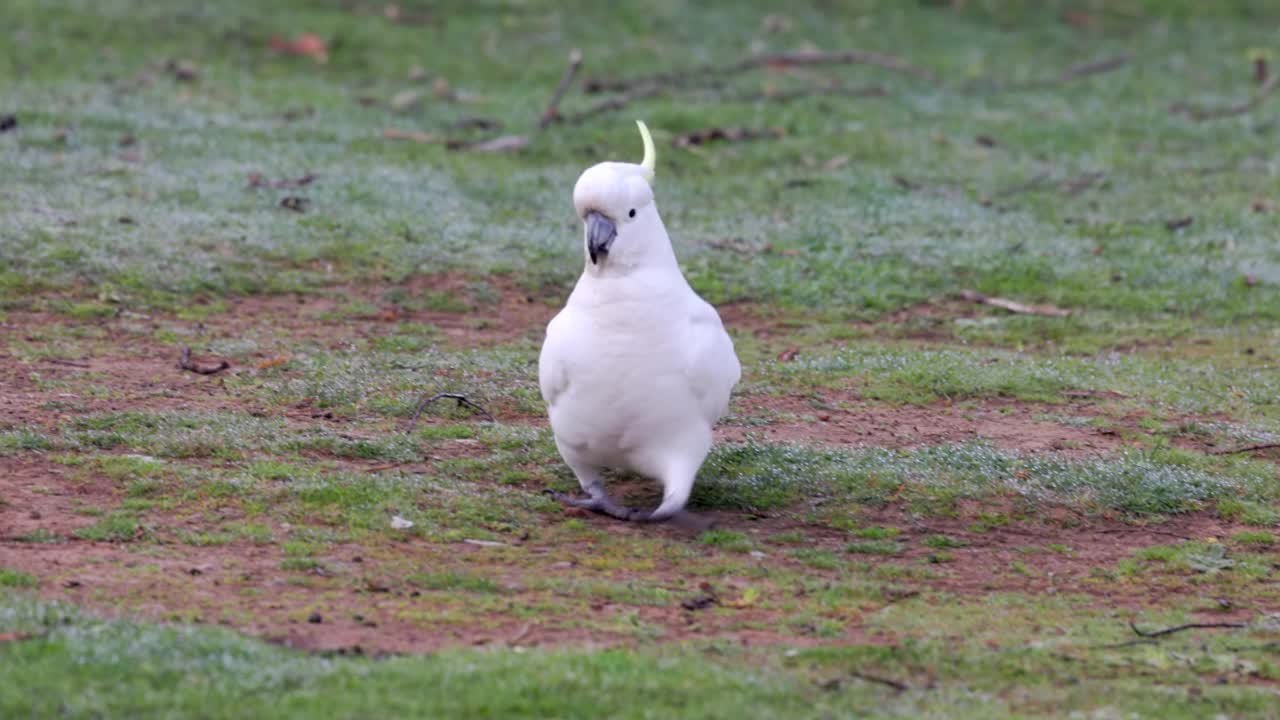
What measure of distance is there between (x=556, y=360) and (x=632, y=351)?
1.03 ft

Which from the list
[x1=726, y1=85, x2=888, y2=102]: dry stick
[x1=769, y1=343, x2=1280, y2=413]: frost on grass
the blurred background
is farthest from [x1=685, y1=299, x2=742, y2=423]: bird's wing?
[x1=726, y1=85, x2=888, y2=102]: dry stick

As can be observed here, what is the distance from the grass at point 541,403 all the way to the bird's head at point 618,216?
1.04 m

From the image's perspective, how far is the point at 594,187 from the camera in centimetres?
553

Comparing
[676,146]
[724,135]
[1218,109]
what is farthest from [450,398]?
[1218,109]

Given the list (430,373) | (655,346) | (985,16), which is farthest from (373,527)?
(985,16)

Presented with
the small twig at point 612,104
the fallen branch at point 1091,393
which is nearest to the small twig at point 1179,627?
the fallen branch at point 1091,393

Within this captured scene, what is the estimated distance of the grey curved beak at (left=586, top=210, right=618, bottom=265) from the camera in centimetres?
555

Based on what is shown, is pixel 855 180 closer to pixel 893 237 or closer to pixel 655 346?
pixel 893 237

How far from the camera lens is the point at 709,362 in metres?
5.77

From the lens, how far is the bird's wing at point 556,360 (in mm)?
5746

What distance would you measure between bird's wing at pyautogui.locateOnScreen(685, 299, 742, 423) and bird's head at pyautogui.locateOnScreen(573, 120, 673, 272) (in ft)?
1.07

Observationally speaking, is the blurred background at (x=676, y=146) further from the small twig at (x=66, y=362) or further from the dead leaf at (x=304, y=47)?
the small twig at (x=66, y=362)

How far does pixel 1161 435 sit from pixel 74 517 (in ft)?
15.8

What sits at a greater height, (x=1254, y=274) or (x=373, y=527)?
(x=1254, y=274)
